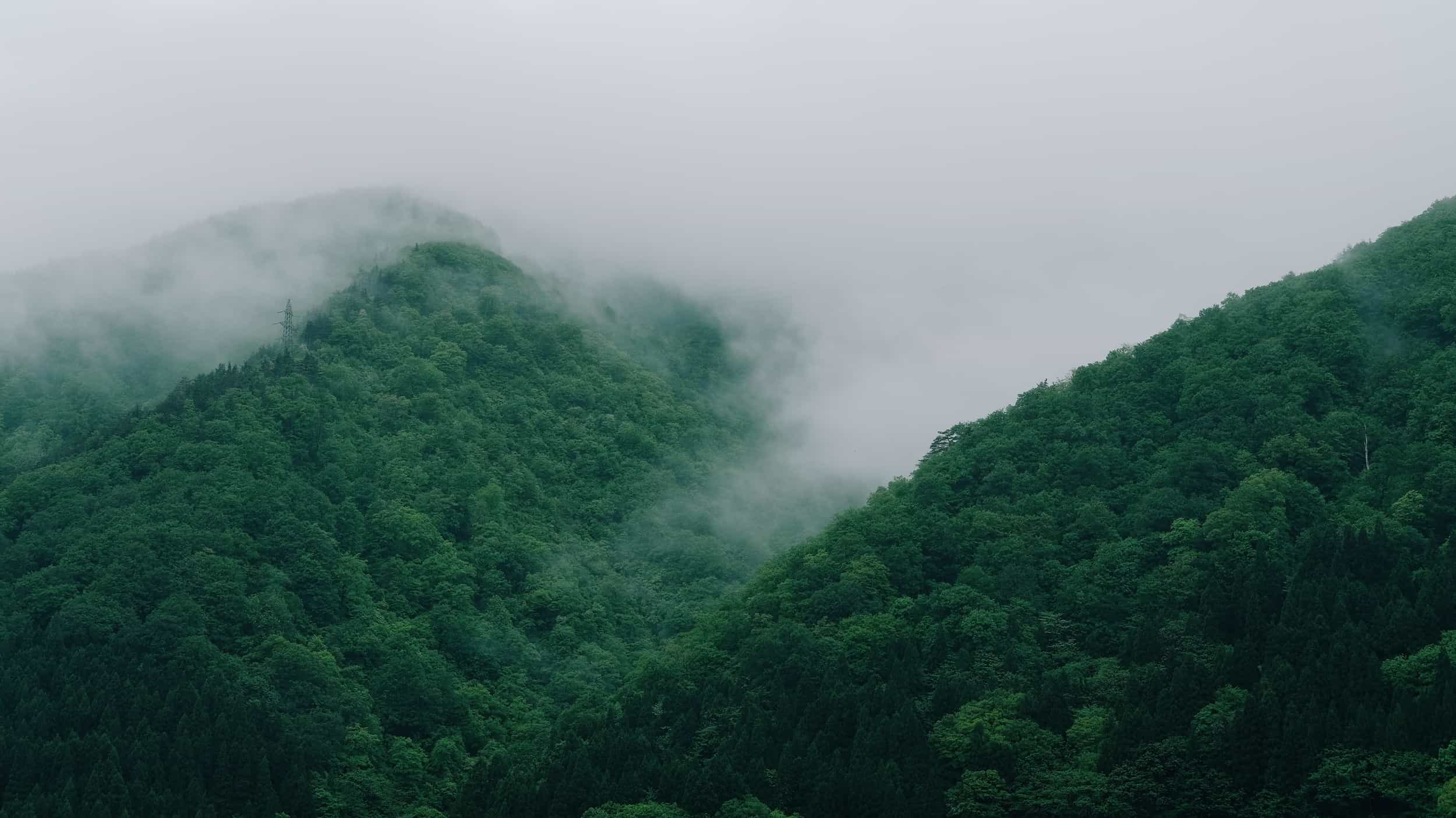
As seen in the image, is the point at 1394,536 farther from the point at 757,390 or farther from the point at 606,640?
the point at 757,390

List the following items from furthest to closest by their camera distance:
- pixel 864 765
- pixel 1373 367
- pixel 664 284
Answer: pixel 664 284 < pixel 1373 367 < pixel 864 765

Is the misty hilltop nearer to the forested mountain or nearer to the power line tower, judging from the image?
the forested mountain

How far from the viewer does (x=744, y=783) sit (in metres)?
79.1

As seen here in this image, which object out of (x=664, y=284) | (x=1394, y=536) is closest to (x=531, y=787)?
(x=1394, y=536)

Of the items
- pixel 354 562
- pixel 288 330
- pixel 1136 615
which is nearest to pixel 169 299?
pixel 288 330

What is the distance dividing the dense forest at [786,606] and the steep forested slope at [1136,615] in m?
0.20

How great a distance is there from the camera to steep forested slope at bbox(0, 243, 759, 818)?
286 feet

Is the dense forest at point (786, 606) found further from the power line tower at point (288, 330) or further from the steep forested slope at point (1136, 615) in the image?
the power line tower at point (288, 330)

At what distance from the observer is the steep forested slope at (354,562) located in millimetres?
87312

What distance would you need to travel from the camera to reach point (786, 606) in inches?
3612

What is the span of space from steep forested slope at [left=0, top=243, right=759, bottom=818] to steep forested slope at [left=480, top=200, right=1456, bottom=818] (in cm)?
966

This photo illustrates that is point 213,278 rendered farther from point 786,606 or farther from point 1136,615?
point 1136,615

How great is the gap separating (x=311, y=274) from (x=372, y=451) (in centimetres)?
3745

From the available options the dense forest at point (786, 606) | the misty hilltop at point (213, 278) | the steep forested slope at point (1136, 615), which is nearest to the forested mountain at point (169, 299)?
the misty hilltop at point (213, 278)
